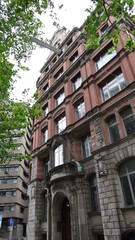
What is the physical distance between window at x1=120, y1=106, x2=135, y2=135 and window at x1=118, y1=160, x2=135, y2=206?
2.06 meters

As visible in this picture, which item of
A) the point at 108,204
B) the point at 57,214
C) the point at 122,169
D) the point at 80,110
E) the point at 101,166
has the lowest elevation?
the point at 57,214

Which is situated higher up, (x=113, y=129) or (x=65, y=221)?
(x=113, y=129)

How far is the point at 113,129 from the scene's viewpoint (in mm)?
12633

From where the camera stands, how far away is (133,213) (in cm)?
940

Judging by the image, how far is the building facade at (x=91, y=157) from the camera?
10562mm

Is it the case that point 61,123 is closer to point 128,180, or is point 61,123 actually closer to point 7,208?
point 128,180

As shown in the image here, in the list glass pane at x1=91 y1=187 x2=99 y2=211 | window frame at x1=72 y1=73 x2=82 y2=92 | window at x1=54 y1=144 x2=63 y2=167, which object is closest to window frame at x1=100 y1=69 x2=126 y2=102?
window frame at x1=72 y1=73 x2=82 y2=92

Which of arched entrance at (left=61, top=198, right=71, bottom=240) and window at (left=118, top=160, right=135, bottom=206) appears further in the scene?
arched entrance at (left=61, top=198, right=71, bottom=240)

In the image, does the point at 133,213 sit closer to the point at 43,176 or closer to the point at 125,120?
the point at 125,120

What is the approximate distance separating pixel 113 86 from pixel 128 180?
7.24m

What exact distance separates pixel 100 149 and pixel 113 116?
2.69 m

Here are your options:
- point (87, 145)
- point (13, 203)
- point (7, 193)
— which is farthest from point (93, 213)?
point (7, 193)

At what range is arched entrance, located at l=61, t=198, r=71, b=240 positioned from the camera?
13623 millimetres

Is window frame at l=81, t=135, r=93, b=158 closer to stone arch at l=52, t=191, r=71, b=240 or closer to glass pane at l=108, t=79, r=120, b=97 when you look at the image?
stone arch at l=52, t=191, r=71, b=240
